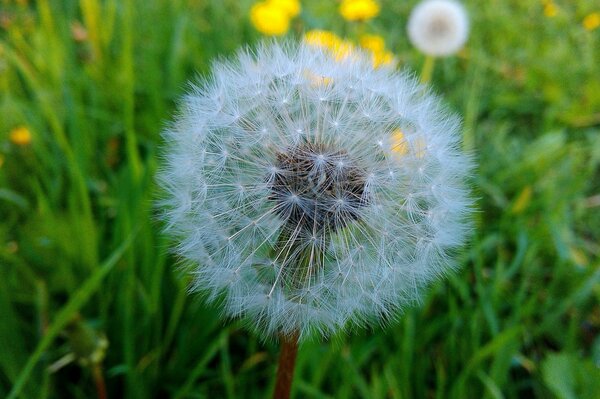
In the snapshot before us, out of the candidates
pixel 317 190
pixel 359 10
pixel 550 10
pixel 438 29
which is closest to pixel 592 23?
pixel 550 10

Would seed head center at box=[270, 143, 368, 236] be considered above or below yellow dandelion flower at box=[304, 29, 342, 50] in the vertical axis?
below

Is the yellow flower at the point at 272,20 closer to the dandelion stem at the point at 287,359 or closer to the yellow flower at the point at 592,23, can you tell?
the dandelion stem at the point at 287,359

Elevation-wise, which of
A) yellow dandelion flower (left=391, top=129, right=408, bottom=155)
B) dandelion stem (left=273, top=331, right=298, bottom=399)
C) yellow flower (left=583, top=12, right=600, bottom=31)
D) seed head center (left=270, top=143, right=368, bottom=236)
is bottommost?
dandelion stem (left=273, top=331, right=298, bottom=399)

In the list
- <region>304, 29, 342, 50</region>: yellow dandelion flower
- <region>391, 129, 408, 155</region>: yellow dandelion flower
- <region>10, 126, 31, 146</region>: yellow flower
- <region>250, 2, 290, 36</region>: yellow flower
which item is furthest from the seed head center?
<region>250, 2, 290, 36</region>: yellow flower

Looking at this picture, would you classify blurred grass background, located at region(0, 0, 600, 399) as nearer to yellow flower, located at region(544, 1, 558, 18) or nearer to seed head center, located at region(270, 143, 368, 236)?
seed head center, located at region(270, 143, 368, 236)

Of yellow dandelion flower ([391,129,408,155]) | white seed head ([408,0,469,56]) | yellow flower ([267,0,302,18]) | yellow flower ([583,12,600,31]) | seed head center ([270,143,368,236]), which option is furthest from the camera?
yellow flower ([583,12,600,31])

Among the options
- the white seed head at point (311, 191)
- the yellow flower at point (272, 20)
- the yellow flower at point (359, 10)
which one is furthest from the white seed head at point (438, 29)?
the white seed head at point (311, 191)

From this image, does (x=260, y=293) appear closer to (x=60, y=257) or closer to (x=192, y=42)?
(x=60, y=257)

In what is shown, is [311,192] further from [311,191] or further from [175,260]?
[175,260]
